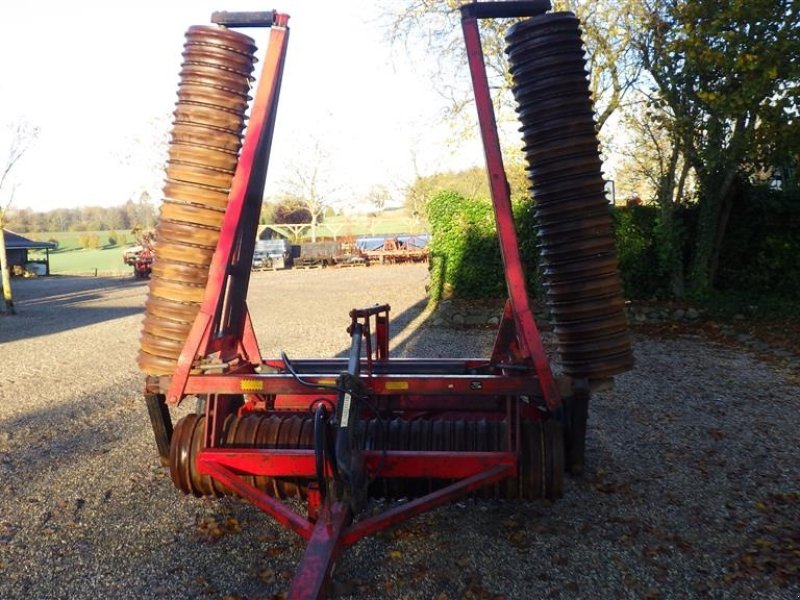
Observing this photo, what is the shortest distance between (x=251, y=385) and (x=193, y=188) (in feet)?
4.22

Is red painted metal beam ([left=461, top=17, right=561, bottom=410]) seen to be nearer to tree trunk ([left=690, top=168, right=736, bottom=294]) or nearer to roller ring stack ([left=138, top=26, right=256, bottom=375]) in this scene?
roller ring stack ([left=138, top=26, right=256, bottom=375])

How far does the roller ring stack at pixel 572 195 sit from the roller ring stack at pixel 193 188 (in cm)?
190

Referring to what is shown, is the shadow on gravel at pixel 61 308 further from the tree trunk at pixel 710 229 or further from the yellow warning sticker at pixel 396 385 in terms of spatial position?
the tree trunk at pixel 710 229

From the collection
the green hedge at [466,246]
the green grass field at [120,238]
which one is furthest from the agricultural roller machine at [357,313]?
the green grass field at [120,238]

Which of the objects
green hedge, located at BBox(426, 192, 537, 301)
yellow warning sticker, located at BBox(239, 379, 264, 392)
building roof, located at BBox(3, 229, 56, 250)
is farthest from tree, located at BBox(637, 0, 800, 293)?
building roof, located at BBox(3, 229, 56, 250)

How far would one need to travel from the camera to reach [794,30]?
9.22m

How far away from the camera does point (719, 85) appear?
11.0 m

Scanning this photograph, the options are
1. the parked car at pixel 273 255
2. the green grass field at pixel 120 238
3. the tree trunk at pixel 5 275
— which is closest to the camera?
A: the tree trunk at pixel 5 275

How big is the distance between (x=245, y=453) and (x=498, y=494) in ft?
4.97

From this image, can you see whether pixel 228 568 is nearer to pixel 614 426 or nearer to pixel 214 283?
pixel 214 283

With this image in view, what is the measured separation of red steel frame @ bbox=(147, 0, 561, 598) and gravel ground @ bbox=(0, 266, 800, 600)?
0.43 m

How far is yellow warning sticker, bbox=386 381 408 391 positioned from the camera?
409cm

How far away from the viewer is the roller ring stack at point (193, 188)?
172 inches

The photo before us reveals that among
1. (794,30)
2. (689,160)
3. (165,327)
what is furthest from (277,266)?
(165,327)
